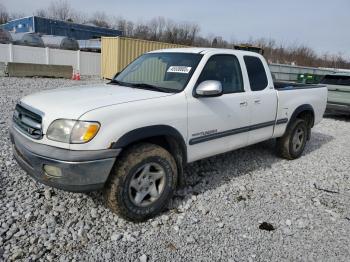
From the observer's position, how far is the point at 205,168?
4906 millimetres

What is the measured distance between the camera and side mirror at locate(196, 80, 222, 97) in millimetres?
3520

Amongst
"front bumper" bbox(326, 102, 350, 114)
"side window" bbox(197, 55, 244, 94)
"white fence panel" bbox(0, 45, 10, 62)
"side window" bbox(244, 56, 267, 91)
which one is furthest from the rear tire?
"white fence panel" bbox(0, 45, 10, 62)

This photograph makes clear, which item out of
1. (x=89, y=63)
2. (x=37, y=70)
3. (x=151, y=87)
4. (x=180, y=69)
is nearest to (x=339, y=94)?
(x=180, y=69)

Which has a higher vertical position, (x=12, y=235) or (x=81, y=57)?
(x=81, y=57)

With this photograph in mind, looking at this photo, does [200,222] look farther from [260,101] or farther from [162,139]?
[260,101]

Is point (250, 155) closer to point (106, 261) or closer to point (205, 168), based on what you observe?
point (205, 168)

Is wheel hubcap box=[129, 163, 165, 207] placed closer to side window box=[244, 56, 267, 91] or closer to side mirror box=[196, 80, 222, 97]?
side mirror box=[196, 80, 222, 97]

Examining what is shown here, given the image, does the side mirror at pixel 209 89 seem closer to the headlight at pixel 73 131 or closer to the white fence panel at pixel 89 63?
the headlight at pixel 73 131

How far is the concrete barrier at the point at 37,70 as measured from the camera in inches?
636

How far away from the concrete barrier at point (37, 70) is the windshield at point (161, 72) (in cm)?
1401

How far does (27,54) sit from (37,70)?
5.05 metres

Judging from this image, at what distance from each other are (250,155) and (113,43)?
13902 millimetres

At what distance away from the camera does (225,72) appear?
4.22 metres

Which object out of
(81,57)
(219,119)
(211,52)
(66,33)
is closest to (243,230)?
(219,119)
